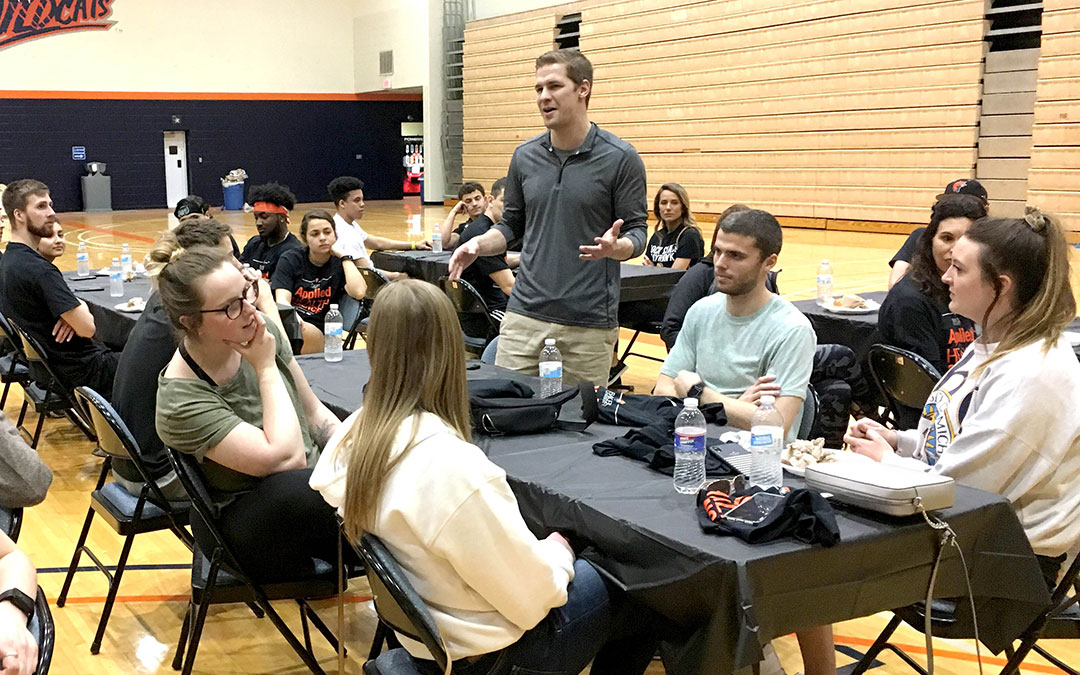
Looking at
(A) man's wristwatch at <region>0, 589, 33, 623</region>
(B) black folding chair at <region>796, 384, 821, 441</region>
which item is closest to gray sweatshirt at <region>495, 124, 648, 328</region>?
(B) black folding chair at <region>796, 384, 821, 441</region>

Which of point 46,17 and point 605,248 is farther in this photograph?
point 46,17

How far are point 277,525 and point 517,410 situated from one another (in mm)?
705

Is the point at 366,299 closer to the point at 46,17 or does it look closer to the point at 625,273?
the point at 625,273

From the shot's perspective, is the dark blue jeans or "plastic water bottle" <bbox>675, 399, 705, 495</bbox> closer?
the dark blue jeans

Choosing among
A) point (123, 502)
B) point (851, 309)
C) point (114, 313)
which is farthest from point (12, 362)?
point (851, 309)

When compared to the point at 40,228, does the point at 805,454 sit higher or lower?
lower

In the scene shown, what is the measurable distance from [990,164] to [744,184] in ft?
13.9

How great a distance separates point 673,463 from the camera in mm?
2449

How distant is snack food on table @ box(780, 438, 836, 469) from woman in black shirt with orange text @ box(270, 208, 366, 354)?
388 centimetres

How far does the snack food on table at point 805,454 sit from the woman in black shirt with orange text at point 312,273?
388 centimetres

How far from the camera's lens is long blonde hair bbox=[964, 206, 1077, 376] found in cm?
243

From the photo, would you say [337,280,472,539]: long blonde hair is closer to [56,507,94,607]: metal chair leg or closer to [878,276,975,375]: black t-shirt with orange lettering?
[56,507,94,607]: metal chair leg

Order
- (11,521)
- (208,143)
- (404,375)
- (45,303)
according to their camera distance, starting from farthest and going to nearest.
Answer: (208,143) → (45,303) → (11,521) → (404,375)

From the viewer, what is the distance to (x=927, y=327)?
13.4 ft
